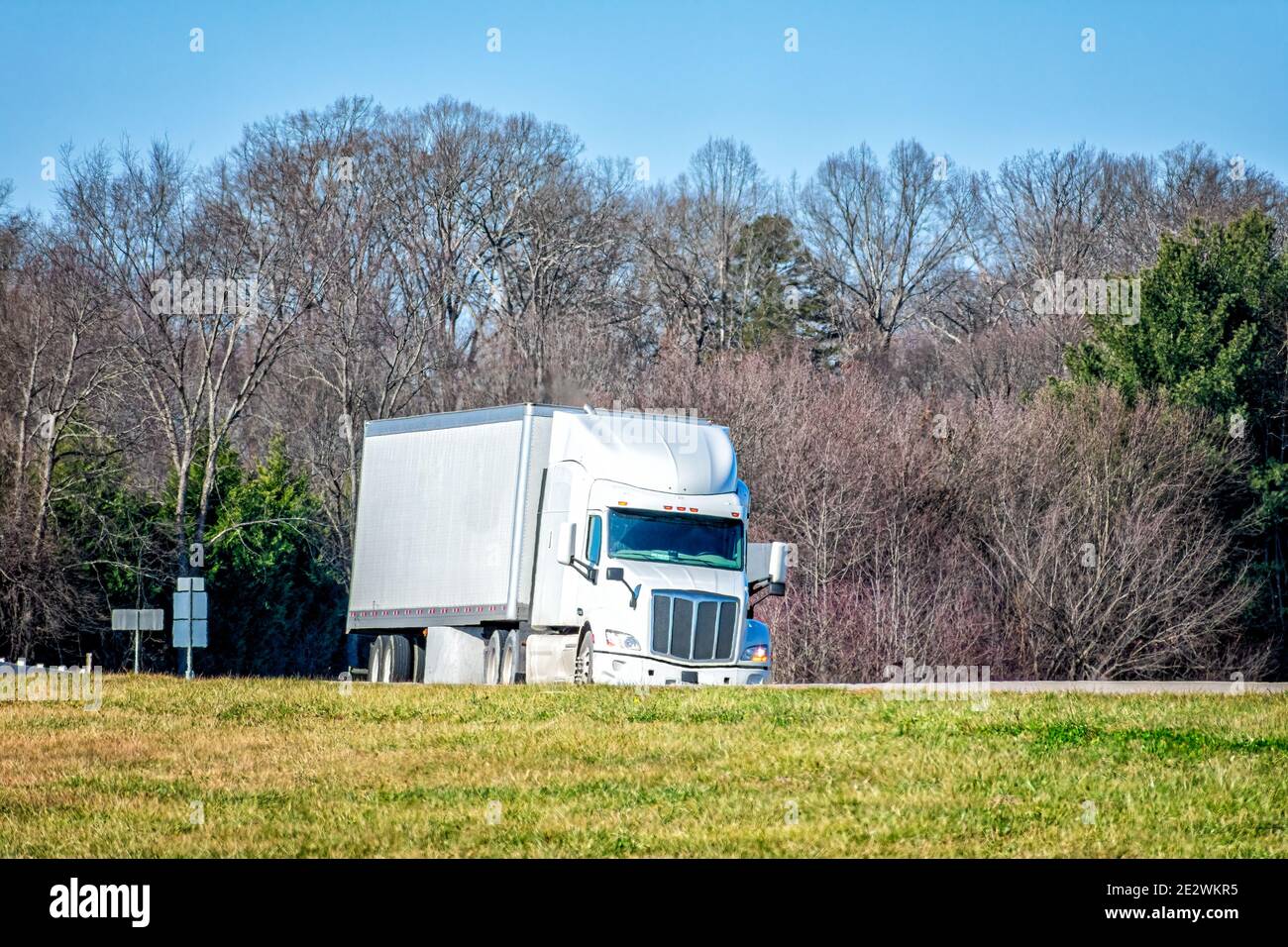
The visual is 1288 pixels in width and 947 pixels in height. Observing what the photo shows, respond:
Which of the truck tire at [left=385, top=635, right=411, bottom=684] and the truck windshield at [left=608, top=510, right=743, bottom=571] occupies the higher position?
the truck windshield at [left=608, top=510, right=743, bottom=571]

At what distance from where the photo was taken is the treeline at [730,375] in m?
46.2

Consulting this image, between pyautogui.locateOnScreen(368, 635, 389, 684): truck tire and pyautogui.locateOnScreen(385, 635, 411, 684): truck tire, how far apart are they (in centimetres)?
25

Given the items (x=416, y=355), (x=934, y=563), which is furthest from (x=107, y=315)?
(x=934, y=563)

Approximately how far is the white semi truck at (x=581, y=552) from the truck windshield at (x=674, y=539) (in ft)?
0.07

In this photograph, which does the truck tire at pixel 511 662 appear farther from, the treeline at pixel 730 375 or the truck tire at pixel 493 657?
→ the treeline at pixel 730 375

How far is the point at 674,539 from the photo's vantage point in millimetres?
27141

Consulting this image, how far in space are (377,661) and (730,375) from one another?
24.1 meters

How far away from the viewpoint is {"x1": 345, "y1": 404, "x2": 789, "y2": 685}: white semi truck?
2647cm
